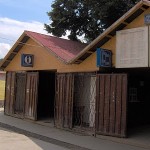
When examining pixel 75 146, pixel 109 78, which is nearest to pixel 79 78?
pixel 109 78

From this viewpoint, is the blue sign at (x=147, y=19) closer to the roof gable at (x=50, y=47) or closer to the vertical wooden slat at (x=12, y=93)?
the roof gable at (x=50, y=47)

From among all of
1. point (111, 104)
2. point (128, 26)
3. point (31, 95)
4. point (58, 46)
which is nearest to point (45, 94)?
point (31, 95)

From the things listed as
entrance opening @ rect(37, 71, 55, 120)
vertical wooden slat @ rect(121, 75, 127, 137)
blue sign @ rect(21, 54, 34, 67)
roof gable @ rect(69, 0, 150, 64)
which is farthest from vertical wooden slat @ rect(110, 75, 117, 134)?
entrance opening @ rect(37, 71, 55, 120)

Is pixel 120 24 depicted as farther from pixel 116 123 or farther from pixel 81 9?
pixel 81 9

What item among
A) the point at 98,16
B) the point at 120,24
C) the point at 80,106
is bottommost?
the point at 80,106

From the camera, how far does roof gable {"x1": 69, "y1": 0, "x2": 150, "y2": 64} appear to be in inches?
428

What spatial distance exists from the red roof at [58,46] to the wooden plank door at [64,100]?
898 mm

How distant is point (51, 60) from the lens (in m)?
15.0

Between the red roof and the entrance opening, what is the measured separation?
174 cm

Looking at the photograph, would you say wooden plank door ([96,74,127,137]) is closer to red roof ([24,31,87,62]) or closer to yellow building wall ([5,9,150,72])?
yellow building wall ([5,9,150,72])

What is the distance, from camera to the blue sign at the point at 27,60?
16.3 metres

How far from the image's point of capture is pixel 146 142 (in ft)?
36.0

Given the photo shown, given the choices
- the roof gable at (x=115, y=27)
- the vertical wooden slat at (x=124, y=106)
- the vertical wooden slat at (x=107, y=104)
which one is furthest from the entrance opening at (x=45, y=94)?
the vertical wooden slat at (x=124, y=106)

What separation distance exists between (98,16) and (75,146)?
14209 mm
